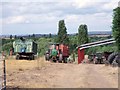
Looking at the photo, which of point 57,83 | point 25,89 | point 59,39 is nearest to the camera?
point 25,89

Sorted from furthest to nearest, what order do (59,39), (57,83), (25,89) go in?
(59,39) < (57,83) < (25,89)

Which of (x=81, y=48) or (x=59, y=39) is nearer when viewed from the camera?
(x=81, y=48)

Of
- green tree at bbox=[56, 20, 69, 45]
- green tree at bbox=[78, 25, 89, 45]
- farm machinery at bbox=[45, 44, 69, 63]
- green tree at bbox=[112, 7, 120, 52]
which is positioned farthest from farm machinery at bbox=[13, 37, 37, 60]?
green tree at bbox=[78, 25, 89, 45]

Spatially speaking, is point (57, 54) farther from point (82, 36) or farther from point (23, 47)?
point (82, 36)

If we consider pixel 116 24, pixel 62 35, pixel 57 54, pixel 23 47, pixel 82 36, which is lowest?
pixel 57 54

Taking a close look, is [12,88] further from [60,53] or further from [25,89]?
[60,53]

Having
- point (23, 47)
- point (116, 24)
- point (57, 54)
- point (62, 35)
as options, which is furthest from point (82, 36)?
point (116, 24)

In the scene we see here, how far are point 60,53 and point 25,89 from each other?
30.1 meters

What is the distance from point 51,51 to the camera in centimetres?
4569

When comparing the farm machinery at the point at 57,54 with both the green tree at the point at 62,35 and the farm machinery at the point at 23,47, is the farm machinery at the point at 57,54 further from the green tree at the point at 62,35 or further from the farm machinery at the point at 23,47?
the green tree at the point at 62,35

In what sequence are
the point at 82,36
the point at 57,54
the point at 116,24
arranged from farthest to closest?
the point at 82,36 < the point at 57,54 < the point at 116,24

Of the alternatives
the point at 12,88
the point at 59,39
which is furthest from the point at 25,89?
the point at 59,39

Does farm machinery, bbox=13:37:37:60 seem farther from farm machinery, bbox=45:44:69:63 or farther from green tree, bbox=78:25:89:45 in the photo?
green tree, bbox=78:25:89:45

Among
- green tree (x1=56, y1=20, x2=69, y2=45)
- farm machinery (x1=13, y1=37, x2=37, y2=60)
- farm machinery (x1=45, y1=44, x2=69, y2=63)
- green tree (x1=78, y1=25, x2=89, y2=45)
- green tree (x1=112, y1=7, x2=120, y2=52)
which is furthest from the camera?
green tree (x1=78, y1=25, x2=89, y2=45)
